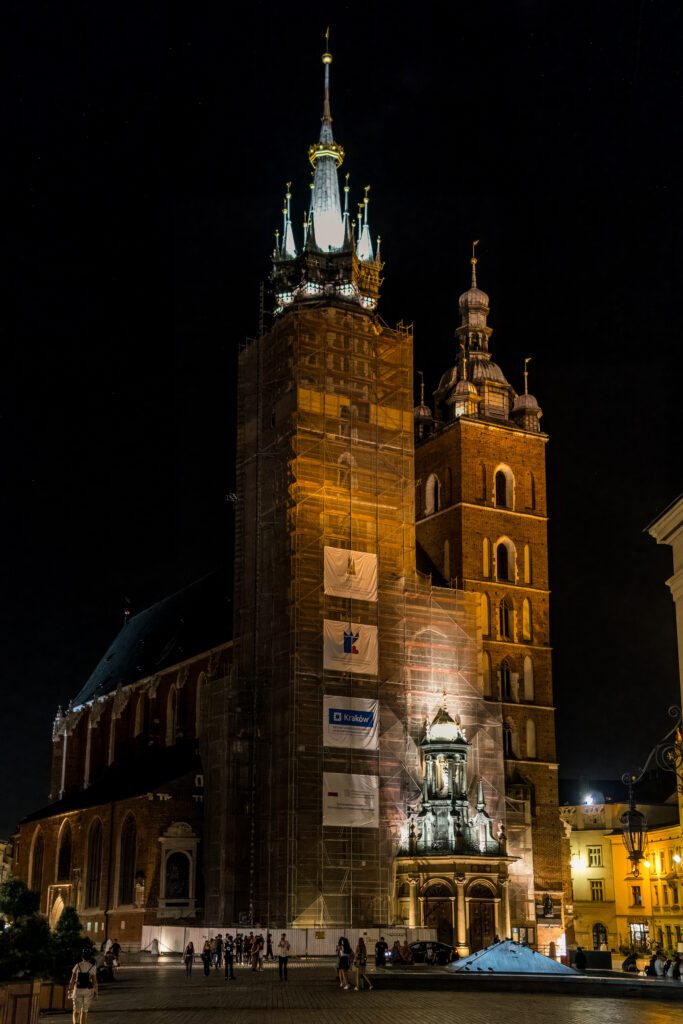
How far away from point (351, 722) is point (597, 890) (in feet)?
110

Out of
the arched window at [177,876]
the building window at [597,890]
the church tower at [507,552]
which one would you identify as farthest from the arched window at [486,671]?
the building window at [597,890]

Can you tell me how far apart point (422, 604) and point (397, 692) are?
361cm

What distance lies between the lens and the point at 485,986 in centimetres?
2730

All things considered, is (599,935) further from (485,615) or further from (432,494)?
(432,494)

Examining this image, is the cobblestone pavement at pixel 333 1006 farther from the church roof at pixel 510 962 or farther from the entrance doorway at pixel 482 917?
the entrance doorway at pixel 482 917

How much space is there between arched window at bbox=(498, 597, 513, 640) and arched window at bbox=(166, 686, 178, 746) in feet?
50.0

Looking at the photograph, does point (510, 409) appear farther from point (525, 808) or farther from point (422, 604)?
point (525, 808)

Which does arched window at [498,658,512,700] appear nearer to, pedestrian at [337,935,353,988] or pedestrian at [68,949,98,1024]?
pedestrian at [337,935,353,988]

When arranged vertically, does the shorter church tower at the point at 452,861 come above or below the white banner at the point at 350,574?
below

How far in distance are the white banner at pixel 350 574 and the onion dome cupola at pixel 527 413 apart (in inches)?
563

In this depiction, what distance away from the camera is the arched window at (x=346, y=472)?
155 feet

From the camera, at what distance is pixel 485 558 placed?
54625 mm

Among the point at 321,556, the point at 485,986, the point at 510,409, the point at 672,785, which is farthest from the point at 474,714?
the point at 672,785

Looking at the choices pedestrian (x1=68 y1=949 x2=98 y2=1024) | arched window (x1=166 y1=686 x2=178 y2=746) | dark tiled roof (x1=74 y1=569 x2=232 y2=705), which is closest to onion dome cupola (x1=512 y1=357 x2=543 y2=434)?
dark tiled roof (x1=74 y1=569 x2=232 y2=705)
